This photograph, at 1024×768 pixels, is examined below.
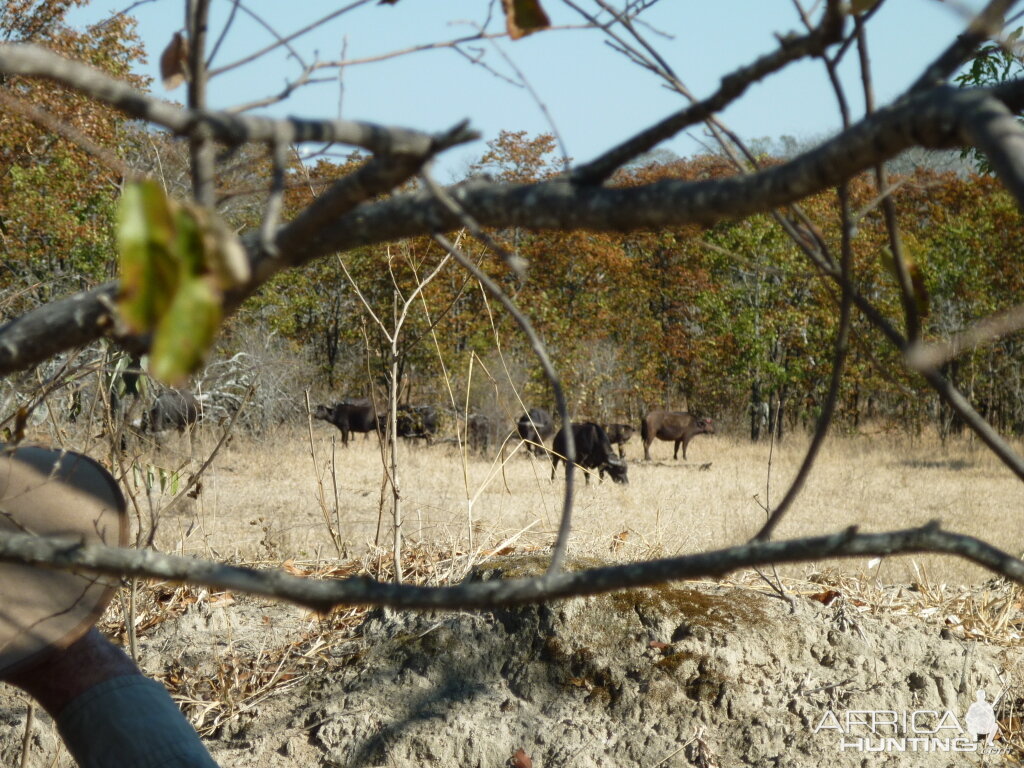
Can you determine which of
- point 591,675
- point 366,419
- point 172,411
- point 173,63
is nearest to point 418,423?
point 366,419

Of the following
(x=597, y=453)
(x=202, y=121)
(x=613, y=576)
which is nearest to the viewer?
(x=202, y=121)

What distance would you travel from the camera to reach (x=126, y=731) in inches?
81.1

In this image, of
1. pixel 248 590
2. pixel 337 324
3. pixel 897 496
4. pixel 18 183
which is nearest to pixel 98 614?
pixel 248 590

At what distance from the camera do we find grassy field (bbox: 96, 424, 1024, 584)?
616cm

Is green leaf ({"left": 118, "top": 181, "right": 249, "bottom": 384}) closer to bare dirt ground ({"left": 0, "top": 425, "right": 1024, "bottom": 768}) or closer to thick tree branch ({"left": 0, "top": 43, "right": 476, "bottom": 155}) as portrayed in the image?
thick tree branch ({"left": 0, "top": 43, "right": 476, "bottom": 155})

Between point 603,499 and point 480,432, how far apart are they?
20.3 ft

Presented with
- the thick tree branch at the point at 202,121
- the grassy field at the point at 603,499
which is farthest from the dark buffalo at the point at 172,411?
the thick tree branch at the point at 202,121

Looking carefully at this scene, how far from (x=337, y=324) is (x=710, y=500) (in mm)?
14325

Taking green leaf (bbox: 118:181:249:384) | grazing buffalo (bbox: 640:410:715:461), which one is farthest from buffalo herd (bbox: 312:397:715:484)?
green leaf (bbox: 118:181:249:384)

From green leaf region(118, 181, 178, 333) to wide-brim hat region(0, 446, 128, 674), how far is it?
4.98ft

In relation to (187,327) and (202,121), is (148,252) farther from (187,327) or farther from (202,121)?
(202,121)

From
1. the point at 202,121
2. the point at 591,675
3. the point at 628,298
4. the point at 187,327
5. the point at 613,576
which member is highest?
the point at 628,298

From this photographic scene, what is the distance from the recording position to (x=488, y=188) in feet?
3.35

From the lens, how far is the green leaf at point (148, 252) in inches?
22.3
